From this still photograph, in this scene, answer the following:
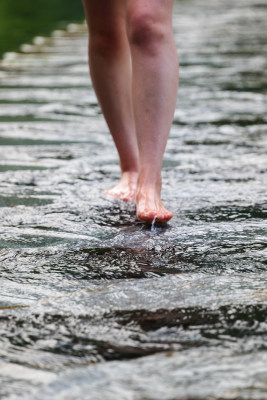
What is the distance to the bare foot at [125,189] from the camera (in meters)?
2.63

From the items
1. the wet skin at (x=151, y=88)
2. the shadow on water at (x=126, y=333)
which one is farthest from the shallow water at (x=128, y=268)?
the wet skin at (x=151, y=88)

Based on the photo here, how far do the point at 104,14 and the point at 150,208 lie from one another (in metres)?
0.86

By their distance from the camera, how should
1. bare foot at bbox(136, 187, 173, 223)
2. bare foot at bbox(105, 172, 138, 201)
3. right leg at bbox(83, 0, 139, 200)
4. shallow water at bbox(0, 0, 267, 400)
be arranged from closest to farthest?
shallow water at bbox(0, 0, 267, 400) < bare foot at bbox(136, 187, 173, 223) < bare foot at bbox(105, 172, 138, 201) < right leg at bbox(83, 0, 139, 200)

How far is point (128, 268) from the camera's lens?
178cm

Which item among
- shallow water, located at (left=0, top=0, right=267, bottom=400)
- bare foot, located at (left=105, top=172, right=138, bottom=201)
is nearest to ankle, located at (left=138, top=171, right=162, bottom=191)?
shallow water, located at (left=0, top=0, right=267, bottom=400)

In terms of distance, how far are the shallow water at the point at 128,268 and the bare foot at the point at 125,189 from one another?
0.19 ft

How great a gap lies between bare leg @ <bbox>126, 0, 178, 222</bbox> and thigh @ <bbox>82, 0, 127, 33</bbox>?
390mm

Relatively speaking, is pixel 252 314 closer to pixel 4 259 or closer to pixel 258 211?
pixel 4 259

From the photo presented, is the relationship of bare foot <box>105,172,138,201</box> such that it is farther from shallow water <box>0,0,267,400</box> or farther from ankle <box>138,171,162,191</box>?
ankle <box>138,171,162,191</box>

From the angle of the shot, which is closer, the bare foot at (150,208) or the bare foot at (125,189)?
the bare foot at (150,208)

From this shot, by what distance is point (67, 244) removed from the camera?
2.00 meters

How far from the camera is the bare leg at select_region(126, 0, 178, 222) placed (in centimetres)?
231

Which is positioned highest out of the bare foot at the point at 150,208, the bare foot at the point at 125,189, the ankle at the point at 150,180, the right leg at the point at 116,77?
the right leg at the point at 116,77

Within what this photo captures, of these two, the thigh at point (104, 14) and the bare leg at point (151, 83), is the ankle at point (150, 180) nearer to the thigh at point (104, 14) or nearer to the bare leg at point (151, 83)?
the bare leg at point (151, 83)
